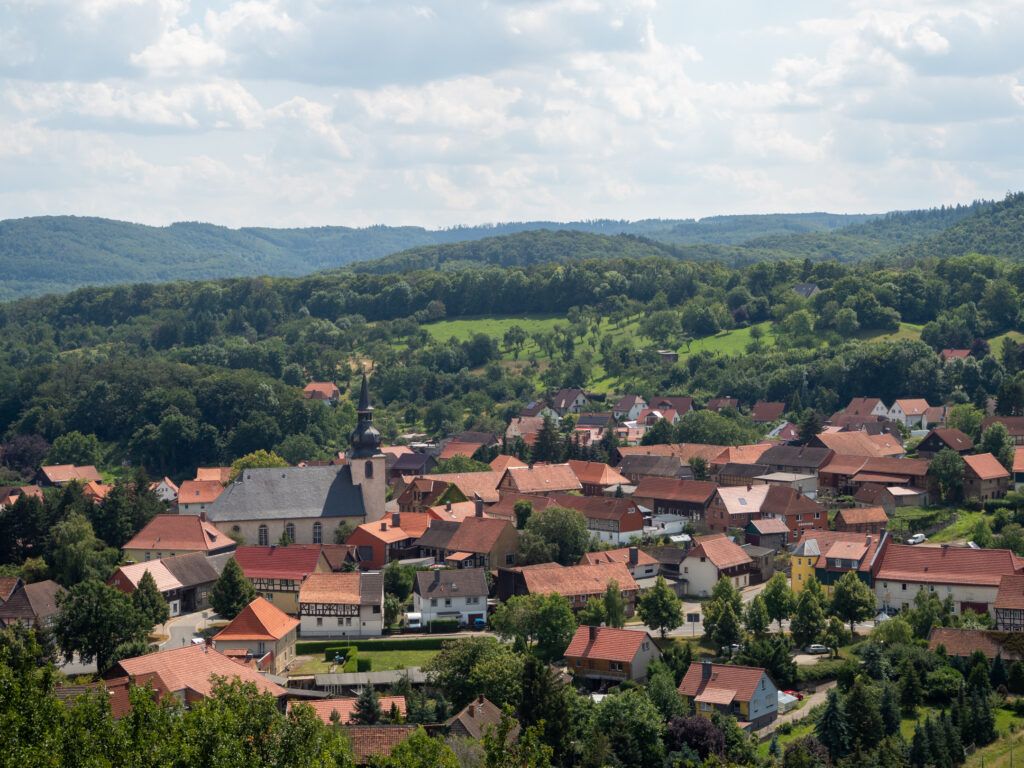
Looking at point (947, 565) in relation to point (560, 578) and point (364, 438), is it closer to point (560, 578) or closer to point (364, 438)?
point (560, 578)

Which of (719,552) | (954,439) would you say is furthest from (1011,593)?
(954,439)

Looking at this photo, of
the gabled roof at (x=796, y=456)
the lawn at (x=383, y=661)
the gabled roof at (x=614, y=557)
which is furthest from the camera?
the gabled roof at (x=796, y=456)

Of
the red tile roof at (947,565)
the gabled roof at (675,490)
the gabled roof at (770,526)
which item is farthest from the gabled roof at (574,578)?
the gabled roof at (675,490)

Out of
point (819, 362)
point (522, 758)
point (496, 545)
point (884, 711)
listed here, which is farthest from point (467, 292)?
point (522, 758)

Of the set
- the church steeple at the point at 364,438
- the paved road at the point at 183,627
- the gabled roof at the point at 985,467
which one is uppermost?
the church steeple at the point at 364,438

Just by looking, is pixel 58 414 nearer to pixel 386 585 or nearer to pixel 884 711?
pixel 386 585

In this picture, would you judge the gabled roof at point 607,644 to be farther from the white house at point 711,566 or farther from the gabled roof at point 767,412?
the gabled roof at point 767,412
